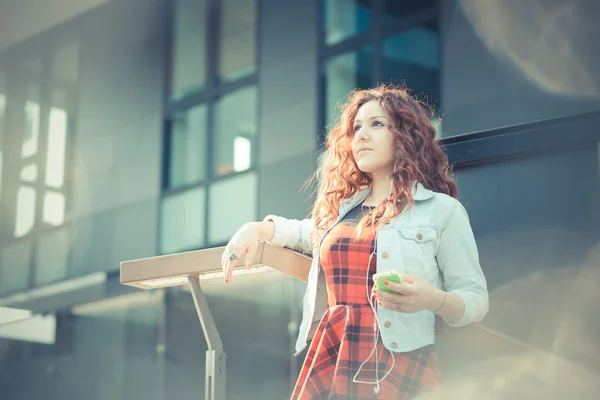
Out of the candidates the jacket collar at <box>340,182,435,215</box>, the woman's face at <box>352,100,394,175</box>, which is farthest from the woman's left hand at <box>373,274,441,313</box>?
the woman's face at <box>352,100,394,175</box>

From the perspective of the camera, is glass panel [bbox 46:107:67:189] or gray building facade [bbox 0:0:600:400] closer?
gray building facade [bbox 0:0:600:400]

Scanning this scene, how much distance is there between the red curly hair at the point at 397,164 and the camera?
1743 mm

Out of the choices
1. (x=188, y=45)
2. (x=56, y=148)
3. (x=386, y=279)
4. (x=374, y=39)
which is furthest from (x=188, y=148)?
(x=386, y=279)

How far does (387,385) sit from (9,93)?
18.8 ft

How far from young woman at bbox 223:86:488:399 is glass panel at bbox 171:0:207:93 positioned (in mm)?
4171

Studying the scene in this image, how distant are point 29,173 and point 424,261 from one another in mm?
5027

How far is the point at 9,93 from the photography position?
6.47 m

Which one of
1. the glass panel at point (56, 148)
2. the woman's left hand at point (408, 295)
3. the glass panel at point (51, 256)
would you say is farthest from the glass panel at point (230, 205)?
the woman's left hand at point (408, 295)

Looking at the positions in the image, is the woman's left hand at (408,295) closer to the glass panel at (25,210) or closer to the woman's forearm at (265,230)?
the woman's forearm at (265,230)

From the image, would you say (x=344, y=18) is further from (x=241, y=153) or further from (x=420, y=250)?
(x=420, y=250)

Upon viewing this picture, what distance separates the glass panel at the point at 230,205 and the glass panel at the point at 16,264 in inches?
70.2

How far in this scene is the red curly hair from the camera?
1.74 meters

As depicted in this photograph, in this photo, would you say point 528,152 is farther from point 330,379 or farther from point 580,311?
point 330,379

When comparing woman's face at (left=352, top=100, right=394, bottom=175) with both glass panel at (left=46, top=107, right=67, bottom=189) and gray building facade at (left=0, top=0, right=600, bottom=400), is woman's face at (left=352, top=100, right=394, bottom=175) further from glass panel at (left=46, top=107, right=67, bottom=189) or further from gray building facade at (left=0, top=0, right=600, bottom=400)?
glass panel at (left=46, top=107, right=67, bottom=189)
